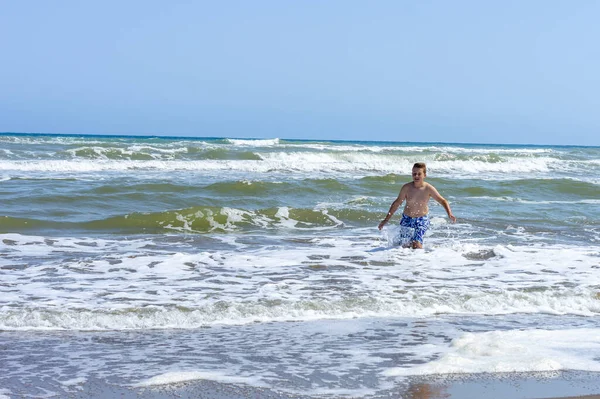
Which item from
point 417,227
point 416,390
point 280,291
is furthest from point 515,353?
point 417,227

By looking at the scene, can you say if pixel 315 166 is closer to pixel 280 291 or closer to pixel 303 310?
pixel 280 291

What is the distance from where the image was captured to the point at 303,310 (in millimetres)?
6352

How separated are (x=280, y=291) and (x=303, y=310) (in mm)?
724

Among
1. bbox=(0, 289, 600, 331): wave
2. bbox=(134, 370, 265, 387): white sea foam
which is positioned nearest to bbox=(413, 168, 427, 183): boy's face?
bbox=(0, 289, 600, 331): wave

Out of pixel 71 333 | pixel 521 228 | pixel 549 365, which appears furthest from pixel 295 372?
pixel 521 228

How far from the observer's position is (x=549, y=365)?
462 cm

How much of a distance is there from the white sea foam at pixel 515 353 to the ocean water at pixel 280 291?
0.05 feet

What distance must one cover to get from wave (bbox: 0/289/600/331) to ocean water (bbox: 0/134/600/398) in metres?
0.02

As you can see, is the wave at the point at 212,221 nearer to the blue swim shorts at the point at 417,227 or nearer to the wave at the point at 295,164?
the blue swim shorts at the point at 417,227

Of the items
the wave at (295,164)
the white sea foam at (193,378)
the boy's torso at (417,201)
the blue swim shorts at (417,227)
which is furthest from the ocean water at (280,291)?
the wave at (295,164)

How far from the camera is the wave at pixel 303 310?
5812mm

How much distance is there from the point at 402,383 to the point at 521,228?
8713 millimetres

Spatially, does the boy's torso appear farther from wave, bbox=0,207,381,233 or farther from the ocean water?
wave, bbox=0,207,381,233

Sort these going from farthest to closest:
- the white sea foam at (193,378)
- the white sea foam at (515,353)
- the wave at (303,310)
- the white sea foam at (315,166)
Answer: the white sea foam at (315,166) → the wave at (303,310) → the white sea foam at (515,353) → the white sea foam at (193,378)
